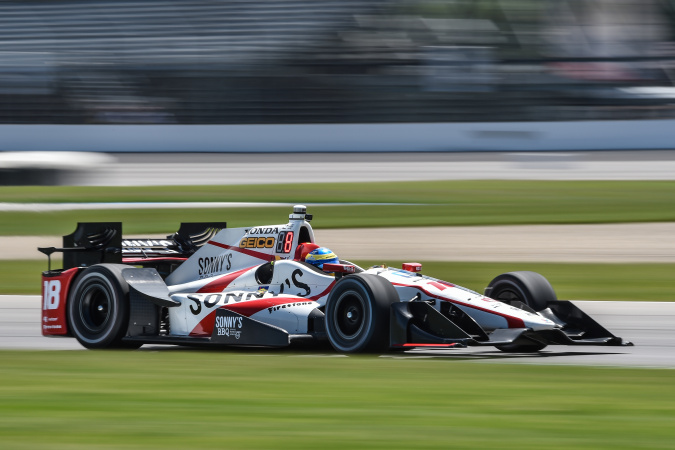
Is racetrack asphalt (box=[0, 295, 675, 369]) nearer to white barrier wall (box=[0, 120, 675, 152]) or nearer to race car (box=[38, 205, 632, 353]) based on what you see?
race car (box=[38, 205, 632, 353])

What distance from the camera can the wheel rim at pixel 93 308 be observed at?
9320 millimetres

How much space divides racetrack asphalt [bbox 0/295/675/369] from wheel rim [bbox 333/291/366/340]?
1.15 ft

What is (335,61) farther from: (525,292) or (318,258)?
(525,292)

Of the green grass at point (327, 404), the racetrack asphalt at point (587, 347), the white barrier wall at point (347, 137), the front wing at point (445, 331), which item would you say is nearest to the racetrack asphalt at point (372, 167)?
the white barrier wall at point (347, 137)

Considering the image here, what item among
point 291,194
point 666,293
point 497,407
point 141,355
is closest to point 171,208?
point 291,194

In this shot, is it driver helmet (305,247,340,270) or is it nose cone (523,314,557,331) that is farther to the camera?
driver helmet (305,247,340,270)

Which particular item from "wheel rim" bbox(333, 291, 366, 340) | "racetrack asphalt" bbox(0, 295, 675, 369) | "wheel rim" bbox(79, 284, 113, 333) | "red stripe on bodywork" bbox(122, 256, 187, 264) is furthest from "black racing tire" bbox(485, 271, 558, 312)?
"wheel rim" bbox(79, 284, 113, 333)

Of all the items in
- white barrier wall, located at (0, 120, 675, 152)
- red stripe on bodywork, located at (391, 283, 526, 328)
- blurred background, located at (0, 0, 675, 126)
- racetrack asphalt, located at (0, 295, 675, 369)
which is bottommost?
racetrack asphalt, located at (0, 295, 675, 369)

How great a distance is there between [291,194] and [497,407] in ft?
67.7

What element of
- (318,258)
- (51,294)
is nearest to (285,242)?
(318,258)

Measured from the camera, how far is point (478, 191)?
26531 millimetres

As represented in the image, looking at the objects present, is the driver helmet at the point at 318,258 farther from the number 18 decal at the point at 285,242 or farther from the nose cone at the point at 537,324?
the nose cone at the point at 537,324

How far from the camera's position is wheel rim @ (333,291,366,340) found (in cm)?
810

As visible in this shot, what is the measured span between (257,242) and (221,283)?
1.49ft
